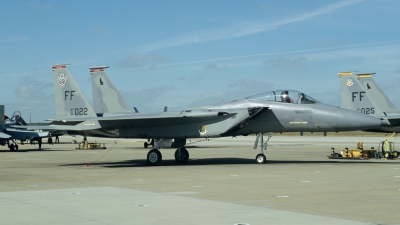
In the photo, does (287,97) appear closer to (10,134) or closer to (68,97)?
(68,97)

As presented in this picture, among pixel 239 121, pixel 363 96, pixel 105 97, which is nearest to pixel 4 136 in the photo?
pixel 105 97

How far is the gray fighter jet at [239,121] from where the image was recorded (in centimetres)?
2016

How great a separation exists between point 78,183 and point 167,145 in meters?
8.05

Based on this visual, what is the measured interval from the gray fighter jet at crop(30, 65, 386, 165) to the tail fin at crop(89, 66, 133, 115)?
206 cm

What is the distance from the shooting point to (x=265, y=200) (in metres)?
10.5

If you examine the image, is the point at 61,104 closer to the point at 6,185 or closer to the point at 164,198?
the point at 6,185

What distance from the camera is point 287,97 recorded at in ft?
68.2

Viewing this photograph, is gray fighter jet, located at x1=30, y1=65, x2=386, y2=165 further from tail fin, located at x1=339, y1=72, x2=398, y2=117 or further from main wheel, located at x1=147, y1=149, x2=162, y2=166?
tail fin, located at x1=339, y1=72, x2=398, y2=117

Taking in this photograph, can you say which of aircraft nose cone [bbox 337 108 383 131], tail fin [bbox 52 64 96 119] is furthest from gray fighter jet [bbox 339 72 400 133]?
tail fin [bbox 52 64 96 119]

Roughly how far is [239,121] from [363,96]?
12.9 metres

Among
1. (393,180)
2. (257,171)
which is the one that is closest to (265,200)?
(393,180)

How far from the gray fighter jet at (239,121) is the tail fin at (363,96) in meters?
10.6

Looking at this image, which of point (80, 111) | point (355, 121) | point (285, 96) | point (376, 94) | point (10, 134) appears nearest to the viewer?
point (355, 121)

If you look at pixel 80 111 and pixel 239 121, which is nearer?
pixel 239 121
